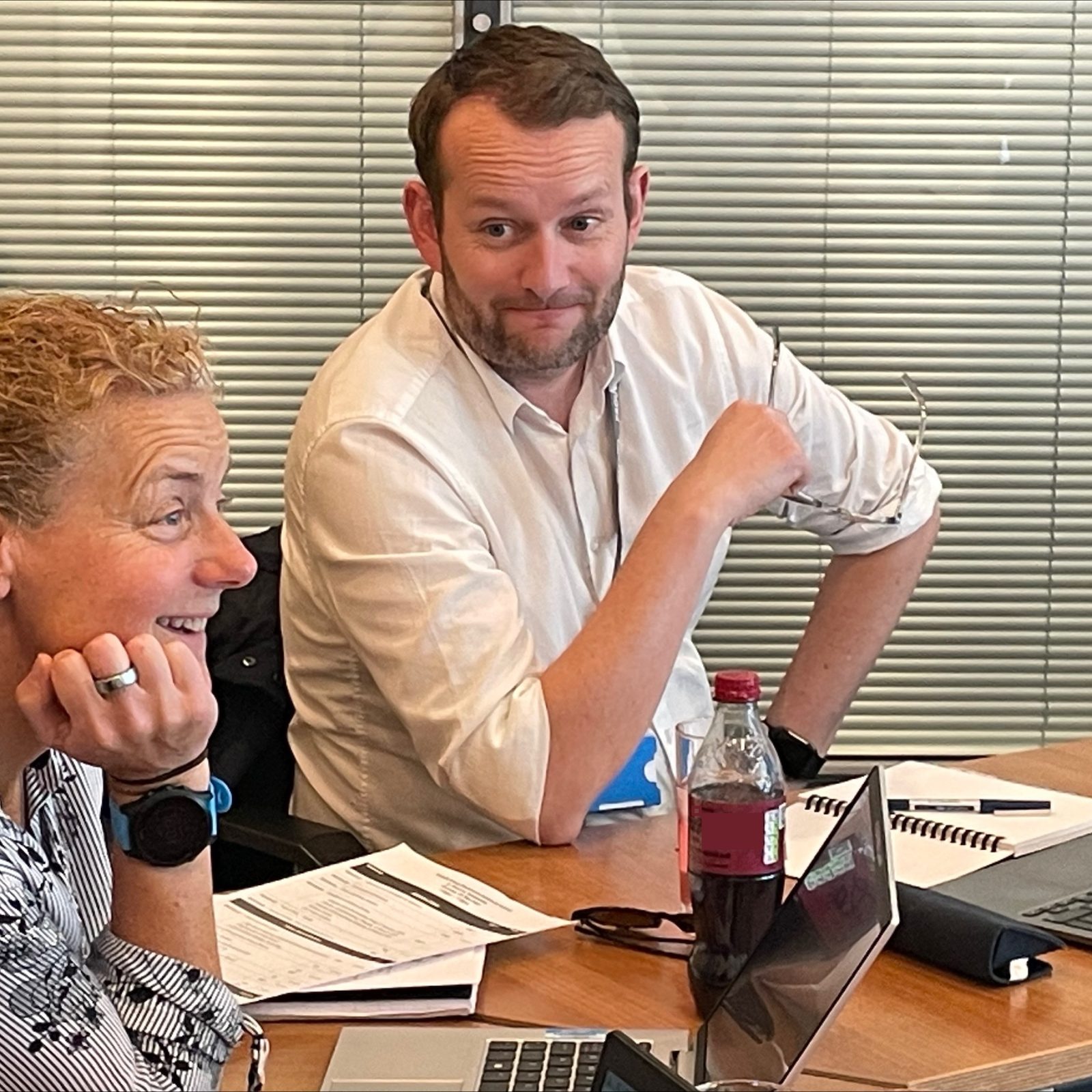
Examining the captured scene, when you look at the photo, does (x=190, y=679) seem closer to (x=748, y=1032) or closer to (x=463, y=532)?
(x=748, y=1032)

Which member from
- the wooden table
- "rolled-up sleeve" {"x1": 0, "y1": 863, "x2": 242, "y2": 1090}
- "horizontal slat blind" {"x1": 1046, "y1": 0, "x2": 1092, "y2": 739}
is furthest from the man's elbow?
"horizontal slat blind" {"x1": 1046, "y1": 0, "x2": 1092, "y2": 739}

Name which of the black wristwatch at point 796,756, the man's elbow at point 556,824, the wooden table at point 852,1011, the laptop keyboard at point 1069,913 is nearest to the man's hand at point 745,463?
the black wristwatch at point 796,756

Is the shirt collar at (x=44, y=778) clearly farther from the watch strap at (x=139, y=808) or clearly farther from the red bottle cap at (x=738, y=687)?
the red bottle cap at (x=738, y=687)

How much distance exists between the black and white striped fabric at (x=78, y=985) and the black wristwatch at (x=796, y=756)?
952mm

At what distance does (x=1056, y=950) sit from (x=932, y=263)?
6.57 ft

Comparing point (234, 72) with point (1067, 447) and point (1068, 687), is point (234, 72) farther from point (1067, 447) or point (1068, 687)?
point (1068, 687)

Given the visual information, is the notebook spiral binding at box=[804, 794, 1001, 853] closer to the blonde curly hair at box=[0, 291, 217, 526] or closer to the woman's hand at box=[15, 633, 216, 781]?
the woman's hand at box=[15, 633, 216, 781]

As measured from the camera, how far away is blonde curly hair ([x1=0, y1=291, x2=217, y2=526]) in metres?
1.38

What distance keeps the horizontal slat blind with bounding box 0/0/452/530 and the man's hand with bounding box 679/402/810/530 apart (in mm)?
1272

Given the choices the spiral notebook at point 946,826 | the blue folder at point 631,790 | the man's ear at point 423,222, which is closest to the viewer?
the spiral notebook at point 946,826

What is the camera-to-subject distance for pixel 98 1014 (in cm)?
128

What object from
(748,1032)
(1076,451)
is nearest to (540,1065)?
(748,1032)

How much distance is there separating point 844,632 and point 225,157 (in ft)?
4.85

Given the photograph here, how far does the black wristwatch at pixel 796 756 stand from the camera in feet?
7.30
